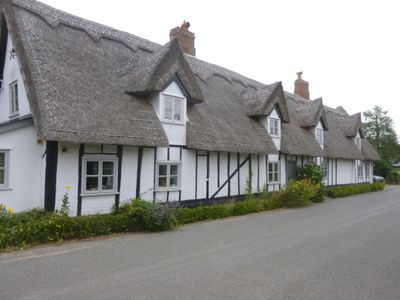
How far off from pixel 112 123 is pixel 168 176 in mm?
3202

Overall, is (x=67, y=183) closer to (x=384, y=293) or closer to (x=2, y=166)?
(x=2, y=166)

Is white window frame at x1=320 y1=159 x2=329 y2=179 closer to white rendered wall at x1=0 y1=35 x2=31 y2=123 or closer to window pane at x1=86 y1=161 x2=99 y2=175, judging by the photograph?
window pane at x1=86 y1=161 x2=99 y2=175

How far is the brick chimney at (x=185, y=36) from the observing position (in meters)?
20.3

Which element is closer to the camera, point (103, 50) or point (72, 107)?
point (72, 107)

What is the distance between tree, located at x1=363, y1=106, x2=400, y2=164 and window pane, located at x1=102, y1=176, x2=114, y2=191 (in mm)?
52308

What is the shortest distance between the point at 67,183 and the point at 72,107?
7.41 feet

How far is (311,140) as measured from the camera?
74.8 ft

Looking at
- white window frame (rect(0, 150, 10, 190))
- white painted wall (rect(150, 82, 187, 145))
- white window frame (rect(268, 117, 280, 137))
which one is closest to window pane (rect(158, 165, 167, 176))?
white painted wall (rect(150, 82, 187, 145))

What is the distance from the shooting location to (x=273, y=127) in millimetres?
19031

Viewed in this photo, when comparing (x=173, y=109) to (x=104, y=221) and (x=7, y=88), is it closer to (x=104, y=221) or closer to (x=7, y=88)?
(x=104, y=221)

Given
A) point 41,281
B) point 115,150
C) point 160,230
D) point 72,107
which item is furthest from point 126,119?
point 41,281

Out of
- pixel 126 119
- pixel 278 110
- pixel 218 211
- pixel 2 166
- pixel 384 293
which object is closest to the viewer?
pixel 384 293

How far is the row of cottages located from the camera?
9.98 meters

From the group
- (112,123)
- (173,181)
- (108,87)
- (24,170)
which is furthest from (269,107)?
(24,170)
